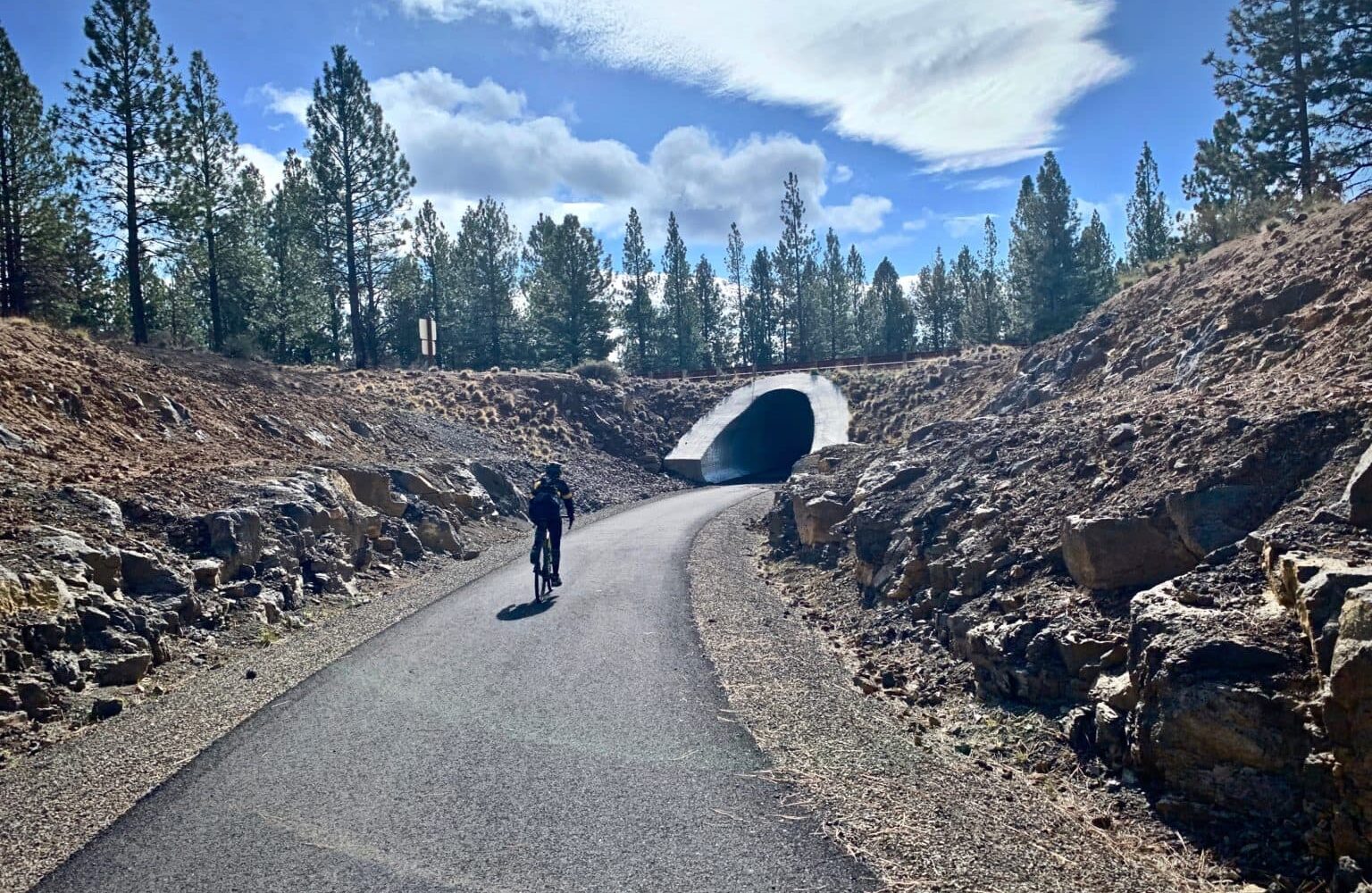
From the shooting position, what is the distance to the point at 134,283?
2606 centimetres

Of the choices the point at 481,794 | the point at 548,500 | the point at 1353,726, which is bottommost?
the point at 481,794

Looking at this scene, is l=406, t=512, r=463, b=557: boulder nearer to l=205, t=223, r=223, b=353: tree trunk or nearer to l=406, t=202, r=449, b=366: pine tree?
l=205, t=223, r=223, b=353: tree trunk

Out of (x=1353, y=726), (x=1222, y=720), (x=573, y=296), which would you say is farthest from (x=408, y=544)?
(x=573, y=296)

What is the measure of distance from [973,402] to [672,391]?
57.4ft

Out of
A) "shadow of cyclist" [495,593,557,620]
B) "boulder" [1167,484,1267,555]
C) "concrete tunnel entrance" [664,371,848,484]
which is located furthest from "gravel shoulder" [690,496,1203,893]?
"concrete tunnel entrance" [664,371,848,484]

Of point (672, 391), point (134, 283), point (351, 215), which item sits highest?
point (351, 215)

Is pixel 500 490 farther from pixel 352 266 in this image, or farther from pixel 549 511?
pixel 352 266

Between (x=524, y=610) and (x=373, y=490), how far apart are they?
20.8ft

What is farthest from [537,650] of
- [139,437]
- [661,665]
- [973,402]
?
[973,402]

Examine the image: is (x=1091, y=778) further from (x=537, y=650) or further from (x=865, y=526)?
(x=865, y=526)

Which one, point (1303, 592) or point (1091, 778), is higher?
point (1303, 592)

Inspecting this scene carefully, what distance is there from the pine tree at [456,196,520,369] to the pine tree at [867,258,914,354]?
40.7 meters

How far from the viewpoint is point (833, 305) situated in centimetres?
7144

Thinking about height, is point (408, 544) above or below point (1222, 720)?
above
